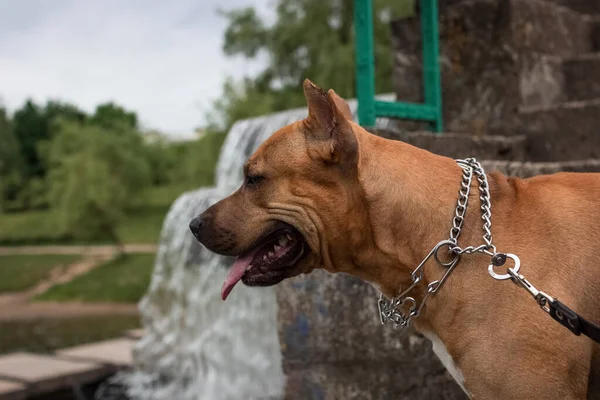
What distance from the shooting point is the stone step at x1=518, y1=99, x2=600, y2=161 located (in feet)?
15.3

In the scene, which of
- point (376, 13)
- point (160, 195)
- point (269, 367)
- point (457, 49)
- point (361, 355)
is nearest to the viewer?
point (361, 355)

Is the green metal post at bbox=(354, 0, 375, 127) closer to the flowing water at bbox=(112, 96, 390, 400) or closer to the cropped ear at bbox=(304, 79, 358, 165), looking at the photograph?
the cropped ear at bbox=(304, 79, 358, 165)

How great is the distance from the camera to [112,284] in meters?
21.4

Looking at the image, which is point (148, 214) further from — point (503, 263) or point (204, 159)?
point (503, 263)

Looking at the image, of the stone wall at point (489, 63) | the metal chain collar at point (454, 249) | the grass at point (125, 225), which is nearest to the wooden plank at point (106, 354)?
the stone wall at point (489, 63)

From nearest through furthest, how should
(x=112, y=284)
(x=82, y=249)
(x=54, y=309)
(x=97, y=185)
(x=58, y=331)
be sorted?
(x=58, y=331) → (x=54, y=309) → (x=112, y=284) → (x=97, y=185) → (x=82, y=249)

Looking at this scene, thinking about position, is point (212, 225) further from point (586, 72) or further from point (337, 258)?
point (586, 72)

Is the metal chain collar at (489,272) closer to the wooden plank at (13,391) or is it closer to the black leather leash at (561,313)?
the black leather leash at (561,313)

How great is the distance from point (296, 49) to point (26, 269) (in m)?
13.3

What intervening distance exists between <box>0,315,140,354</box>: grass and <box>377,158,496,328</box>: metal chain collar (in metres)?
10.0

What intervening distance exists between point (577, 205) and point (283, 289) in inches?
72.0

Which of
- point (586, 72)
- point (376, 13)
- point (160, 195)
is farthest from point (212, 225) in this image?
point (160, 195)

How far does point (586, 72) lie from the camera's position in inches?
212

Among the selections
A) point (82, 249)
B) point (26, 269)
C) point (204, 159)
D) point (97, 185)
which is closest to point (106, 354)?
point (204, 159)
